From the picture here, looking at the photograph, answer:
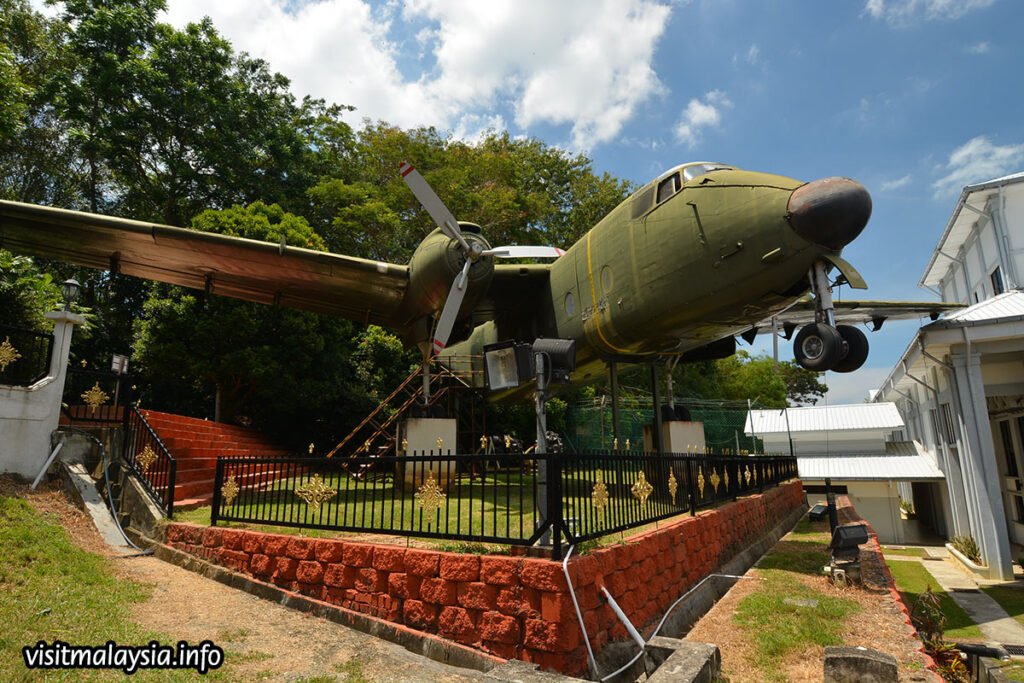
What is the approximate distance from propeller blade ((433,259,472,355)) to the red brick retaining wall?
15.7ft

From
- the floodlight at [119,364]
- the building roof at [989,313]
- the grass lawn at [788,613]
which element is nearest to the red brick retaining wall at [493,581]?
the grass lawn at [788,613]

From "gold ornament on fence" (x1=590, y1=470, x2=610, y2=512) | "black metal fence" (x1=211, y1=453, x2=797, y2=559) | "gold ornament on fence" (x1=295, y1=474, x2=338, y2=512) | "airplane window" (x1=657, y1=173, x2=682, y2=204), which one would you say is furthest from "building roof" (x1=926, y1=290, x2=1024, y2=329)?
"gold ornament on fence" (x1=295, y1=474, x2=338, y2=512)

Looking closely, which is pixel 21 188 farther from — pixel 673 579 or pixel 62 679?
pixel 673 579

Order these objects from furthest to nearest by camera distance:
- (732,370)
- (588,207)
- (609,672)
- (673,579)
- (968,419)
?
(732,370)
(588,207)
(968,419)
(673,579)
(609,672)

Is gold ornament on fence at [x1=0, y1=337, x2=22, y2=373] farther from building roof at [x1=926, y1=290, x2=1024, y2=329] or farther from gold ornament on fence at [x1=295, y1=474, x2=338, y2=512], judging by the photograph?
building roof at [x1=926, y1=290, x2=1024, y2=329]

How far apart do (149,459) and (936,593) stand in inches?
766

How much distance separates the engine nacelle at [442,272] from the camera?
448 inches

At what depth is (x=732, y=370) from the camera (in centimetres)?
5469

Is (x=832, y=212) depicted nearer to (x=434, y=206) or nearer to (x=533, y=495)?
(x=533, y=495)

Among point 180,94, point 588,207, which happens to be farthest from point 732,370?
point 180,94

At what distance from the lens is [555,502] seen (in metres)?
4.80

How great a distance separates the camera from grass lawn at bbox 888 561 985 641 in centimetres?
1135

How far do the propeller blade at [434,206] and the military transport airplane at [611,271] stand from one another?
3cm

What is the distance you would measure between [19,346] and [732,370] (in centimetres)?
5424
